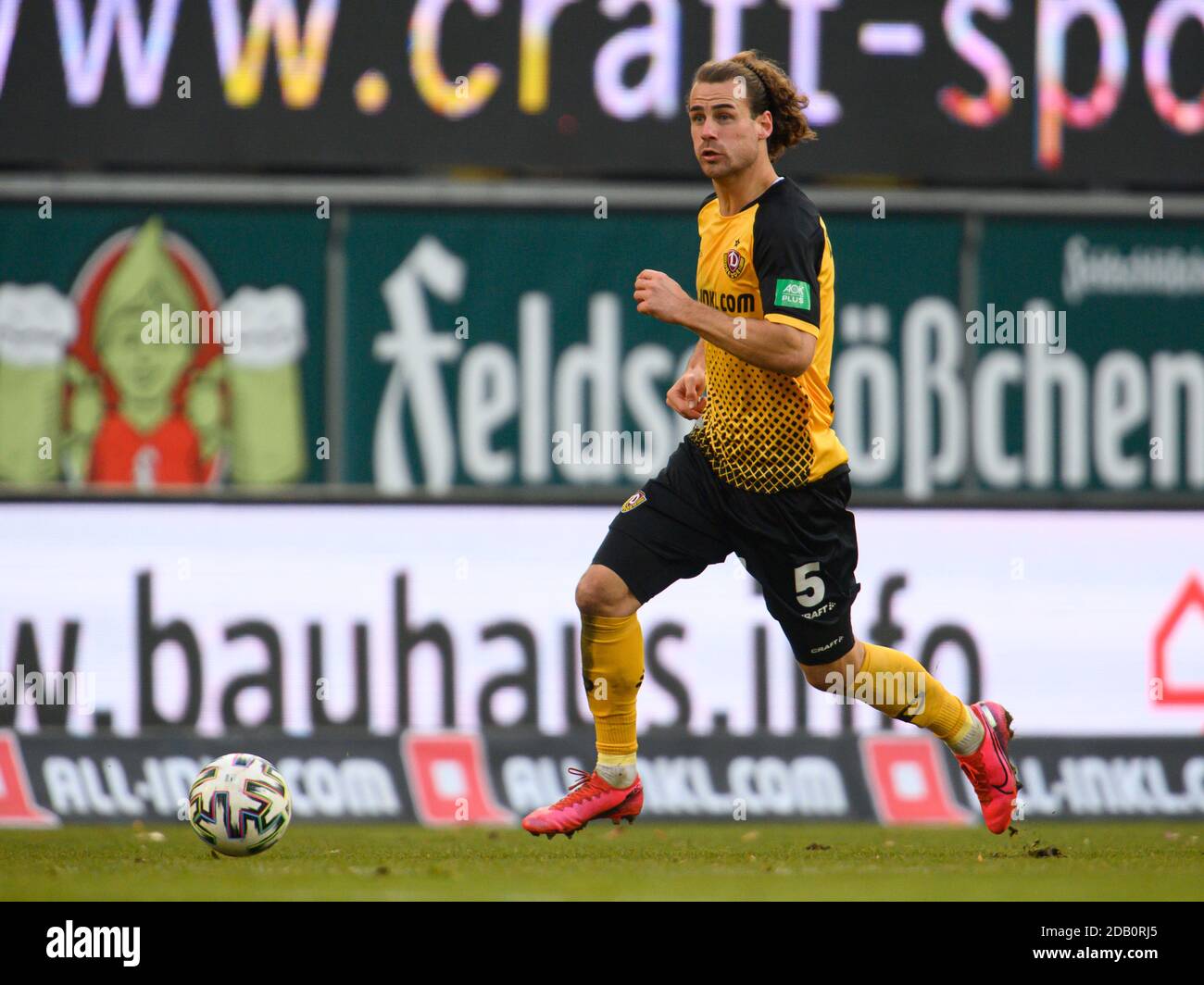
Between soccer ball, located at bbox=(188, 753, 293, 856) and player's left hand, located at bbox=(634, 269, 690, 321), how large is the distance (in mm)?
1937

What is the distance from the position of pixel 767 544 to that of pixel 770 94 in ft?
4.52

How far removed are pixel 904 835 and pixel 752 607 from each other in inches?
50.3

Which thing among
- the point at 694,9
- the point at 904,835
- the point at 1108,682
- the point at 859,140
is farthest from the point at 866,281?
the point at 904,835

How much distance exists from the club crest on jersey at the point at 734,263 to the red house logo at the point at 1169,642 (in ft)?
11.7

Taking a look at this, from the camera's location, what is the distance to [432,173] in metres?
9.73

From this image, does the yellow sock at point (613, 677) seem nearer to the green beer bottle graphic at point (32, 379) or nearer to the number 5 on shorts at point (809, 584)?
the number 5 on shorts at point (809, 584)

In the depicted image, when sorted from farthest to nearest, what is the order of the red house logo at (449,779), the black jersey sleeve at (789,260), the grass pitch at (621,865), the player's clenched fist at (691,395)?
the red house logo at (449,779), the player's clenched fist at (691,395), the black jersey sleeve at (789,260), the grass pitch at (621,865)

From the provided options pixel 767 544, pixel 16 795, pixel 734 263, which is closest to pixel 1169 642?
pixel 767 544

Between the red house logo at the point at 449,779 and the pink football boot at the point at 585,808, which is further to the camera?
the red house logo at the point at 449,779

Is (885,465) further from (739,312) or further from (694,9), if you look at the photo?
(739,312)

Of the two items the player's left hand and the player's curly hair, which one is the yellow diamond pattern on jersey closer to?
the player's left hand

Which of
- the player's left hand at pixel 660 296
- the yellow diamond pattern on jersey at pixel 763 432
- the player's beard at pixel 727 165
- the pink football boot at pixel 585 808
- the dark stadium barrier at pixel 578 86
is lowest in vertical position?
the pink football boot at pixel 585 808

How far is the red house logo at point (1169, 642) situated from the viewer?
9.45 m

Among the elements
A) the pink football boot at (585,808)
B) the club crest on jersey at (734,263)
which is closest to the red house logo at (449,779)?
the pink football boot at (585,808)
